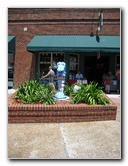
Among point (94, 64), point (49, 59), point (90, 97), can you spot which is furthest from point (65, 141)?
point (94, 64)

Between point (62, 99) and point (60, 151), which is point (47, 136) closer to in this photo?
point (60, 151)

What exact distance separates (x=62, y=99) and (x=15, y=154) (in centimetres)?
274

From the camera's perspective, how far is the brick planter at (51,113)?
5160 millimetres

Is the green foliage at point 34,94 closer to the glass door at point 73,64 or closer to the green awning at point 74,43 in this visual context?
the green awning at point 74,43

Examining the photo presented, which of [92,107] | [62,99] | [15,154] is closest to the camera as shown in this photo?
[15,154]

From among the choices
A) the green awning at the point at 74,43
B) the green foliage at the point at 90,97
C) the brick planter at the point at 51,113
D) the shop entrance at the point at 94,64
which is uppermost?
the green awning at the point at 74,43

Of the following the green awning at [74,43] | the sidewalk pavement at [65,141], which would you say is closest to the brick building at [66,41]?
the green awning at [74,43]

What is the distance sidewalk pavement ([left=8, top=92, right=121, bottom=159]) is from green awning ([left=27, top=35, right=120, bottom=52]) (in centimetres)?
605

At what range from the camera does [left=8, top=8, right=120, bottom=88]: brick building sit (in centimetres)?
1108

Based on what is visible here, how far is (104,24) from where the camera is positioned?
471 inches

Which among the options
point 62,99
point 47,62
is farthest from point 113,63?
point 62,99

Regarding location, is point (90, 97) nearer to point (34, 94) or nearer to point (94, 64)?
A: point (34, 94)

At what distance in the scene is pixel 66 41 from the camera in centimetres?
1135

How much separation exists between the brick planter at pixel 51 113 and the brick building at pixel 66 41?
5.80 metres
